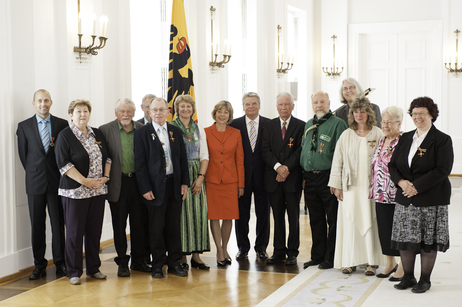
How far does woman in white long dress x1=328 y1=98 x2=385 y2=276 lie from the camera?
14.8 ft

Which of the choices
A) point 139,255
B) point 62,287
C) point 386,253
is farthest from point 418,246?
point 62,287

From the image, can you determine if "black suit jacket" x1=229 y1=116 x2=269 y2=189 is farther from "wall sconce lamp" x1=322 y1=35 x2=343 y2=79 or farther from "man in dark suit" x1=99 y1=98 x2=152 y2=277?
"wall sconce lamp" x1=322 y1=35 x2=343 y2=79

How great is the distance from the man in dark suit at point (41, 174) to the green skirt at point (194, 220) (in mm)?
1125

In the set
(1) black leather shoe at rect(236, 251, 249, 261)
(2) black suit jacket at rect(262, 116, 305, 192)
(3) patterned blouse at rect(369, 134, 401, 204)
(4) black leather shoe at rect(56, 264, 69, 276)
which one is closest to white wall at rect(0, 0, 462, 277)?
(4) black leather shoe at rect(56, 264, 69, 276)

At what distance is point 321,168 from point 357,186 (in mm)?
387

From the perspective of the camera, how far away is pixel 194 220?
16.1 ft

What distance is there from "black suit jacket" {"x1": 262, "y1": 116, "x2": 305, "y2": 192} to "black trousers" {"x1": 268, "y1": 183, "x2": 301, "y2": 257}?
70 millimetres

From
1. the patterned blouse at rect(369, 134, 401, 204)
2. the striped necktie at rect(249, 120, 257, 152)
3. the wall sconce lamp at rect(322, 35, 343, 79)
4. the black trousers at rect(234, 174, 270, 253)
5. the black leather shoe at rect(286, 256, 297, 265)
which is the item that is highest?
the wall sconce lamp at rect(322, 35, 343, 79)

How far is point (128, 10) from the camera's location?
20.8 ft

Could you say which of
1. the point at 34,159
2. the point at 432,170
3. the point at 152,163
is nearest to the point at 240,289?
the point at 152,163

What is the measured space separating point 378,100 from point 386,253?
8.37 meters

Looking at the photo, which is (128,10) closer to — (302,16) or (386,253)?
(386,253)

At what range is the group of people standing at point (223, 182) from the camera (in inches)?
161

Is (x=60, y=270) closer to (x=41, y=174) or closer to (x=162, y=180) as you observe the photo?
(x=41, y=174)
